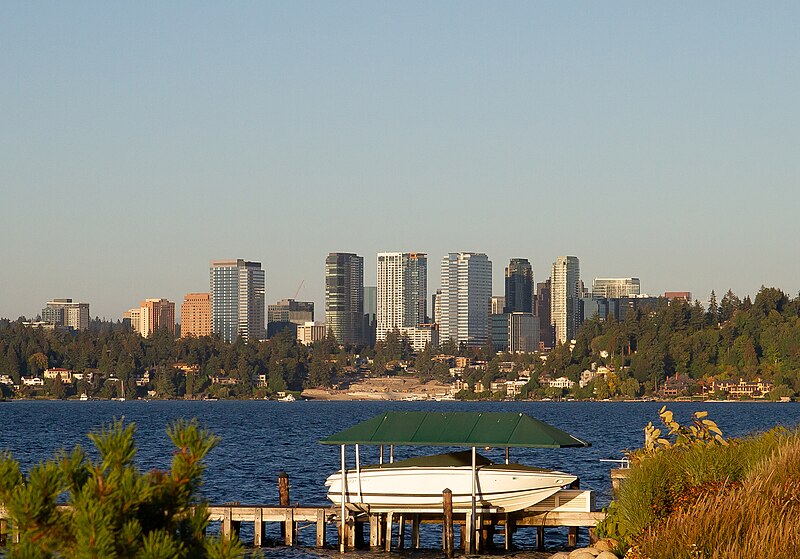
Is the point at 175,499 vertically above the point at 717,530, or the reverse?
the point at 175,499

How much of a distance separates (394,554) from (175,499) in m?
23.8

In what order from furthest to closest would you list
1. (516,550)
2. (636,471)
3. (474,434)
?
1. (516,550)
2. (474,434)
3. (636,471)

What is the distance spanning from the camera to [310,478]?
68.0m

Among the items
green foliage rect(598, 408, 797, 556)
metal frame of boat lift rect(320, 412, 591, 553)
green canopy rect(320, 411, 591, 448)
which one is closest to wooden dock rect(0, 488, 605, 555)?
metal frame of boat lift rect(320, 412, 591, 553)

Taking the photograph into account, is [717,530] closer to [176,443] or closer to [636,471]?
[636,471]

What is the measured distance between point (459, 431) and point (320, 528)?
4.71m

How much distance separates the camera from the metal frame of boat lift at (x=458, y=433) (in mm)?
33844

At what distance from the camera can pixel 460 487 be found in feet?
113

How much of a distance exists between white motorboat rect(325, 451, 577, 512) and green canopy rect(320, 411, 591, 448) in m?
0.77

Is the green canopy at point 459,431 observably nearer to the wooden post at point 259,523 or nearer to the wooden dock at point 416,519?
the wooden dock at point 416,519

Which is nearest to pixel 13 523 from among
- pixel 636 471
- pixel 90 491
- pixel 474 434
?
pixel 90 491

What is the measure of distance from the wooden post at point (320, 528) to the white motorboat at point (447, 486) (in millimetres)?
1094

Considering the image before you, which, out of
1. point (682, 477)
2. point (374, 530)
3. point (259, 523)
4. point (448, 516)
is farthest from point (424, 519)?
point (682, 477)

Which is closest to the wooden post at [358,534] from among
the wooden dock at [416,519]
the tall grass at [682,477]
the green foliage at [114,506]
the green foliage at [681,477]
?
the wooden dock at [416,519]
